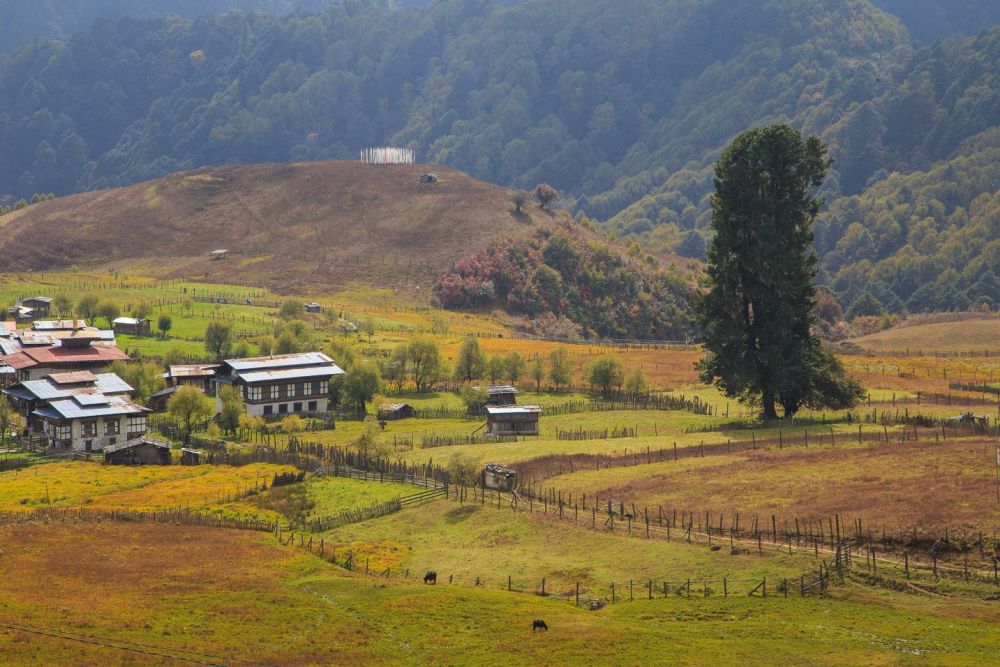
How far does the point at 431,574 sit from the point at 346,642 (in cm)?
1132

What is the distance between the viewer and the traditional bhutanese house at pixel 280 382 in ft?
424

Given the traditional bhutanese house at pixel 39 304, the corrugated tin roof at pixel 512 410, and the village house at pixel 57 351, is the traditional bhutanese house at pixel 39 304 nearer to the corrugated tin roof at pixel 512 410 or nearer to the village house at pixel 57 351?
the village house at pixel 57 351

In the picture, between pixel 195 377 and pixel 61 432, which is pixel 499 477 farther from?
pixel 195 377

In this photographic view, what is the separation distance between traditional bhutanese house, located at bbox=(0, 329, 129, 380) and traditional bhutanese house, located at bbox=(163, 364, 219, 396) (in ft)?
34.5

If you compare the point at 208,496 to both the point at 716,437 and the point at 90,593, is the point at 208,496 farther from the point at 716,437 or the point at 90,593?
the point at 716,437

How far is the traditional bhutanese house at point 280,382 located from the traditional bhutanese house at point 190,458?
1980cm

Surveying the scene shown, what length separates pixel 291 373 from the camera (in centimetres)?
13162

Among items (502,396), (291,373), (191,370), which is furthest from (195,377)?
(502,396)

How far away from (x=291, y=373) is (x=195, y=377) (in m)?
10.1

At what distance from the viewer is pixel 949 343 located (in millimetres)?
181750

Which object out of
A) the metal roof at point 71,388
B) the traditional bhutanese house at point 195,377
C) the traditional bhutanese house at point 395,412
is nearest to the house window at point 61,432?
the metal roof at point 71,388

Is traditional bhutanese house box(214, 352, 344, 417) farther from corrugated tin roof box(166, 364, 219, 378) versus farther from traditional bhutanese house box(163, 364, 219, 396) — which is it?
corrugated tin roof box(166, 364, 219, 378)

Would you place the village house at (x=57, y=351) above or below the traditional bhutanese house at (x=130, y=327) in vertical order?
below

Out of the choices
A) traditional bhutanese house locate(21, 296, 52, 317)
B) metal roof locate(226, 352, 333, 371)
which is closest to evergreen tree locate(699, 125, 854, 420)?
metal roof locate(226, 352, 333, 371)
